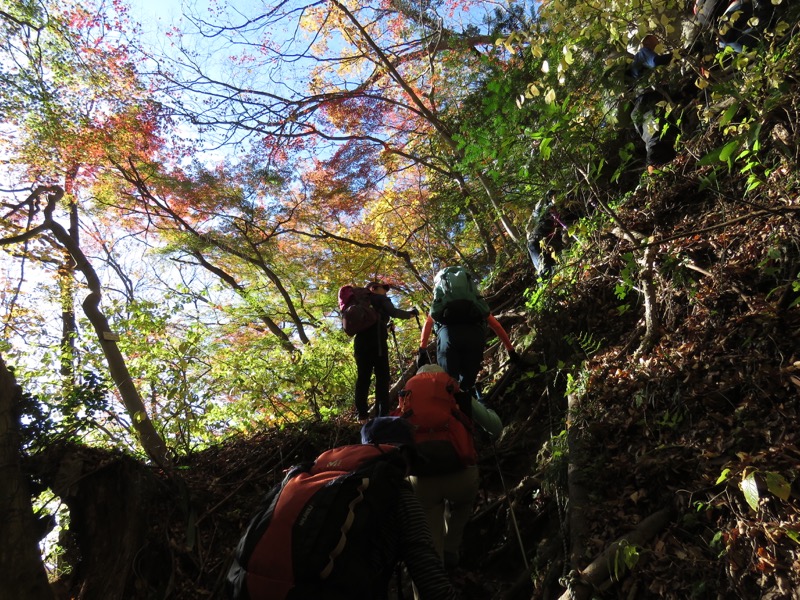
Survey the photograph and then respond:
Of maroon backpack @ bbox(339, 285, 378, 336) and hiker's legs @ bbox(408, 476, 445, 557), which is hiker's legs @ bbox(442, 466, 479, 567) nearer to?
hiker's legs @ bbox(408, 476, 445, 557)

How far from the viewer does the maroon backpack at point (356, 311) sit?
5055 millimetres

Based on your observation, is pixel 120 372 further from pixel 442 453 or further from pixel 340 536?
pixel 340 536

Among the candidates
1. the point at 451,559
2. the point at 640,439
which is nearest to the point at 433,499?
the point at 451,559

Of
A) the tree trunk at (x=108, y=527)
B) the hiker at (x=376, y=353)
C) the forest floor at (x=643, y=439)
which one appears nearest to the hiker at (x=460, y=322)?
the hiker at (x=376, y=353)

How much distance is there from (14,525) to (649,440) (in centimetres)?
460

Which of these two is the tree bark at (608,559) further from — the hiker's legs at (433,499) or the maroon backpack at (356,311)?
the maroon backpack at (356,311)

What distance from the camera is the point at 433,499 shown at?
3055 mm

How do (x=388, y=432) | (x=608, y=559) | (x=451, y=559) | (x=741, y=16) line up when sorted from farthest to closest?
(x=741, y=16) < (x=451, y=559) < (x=608, y=559) < (x=388, y=432)

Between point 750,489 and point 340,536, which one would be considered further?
point 750,489

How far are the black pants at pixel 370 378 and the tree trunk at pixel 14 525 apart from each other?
3.13m

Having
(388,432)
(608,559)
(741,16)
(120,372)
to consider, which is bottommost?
(608,559)

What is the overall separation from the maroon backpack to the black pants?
380 millimetres

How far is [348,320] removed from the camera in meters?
5.05

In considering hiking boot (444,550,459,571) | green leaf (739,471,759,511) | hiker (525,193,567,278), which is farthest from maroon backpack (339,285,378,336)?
green leaf (739,471,759,511)
